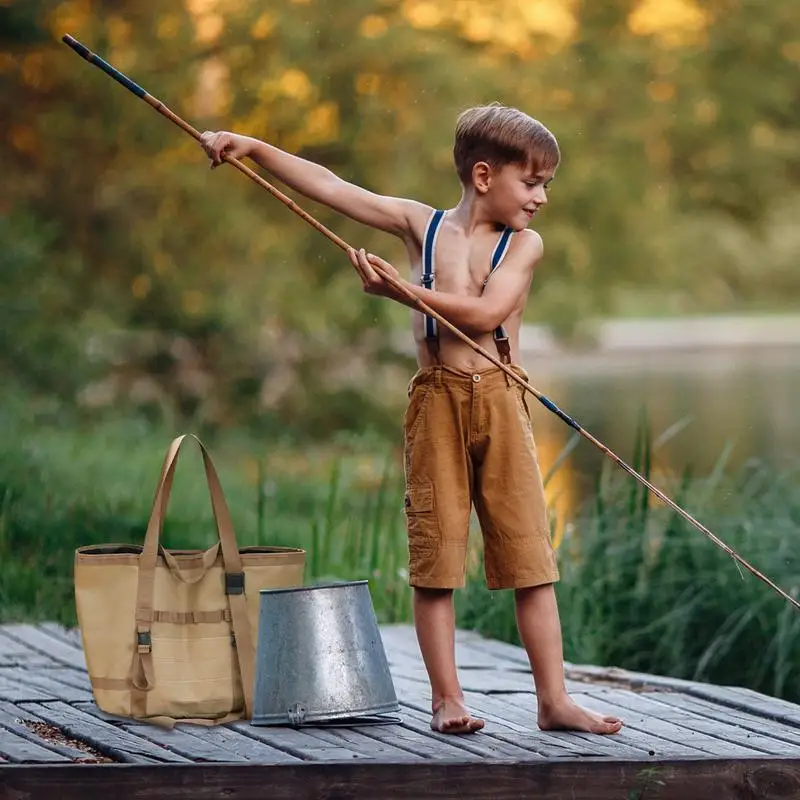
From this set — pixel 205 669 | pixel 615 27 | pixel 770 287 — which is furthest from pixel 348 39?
pixel 205 669

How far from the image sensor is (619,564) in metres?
5.66

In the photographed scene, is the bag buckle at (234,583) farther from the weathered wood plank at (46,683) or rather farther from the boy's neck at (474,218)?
the boy's neck at (474,218)

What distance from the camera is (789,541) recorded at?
18.2 feet

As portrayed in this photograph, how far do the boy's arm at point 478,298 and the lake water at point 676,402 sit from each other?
487 centimetres

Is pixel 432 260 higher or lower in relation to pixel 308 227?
lower

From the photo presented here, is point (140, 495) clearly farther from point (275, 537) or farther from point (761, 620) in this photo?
point (761, 620)

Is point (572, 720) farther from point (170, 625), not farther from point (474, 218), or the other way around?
point (474, 218)

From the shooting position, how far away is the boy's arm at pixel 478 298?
Answer: 3951 mm

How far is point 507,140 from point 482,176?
103 mm

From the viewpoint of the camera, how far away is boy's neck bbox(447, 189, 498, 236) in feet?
13.6

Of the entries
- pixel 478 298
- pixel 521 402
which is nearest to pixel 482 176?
pixel 478 298

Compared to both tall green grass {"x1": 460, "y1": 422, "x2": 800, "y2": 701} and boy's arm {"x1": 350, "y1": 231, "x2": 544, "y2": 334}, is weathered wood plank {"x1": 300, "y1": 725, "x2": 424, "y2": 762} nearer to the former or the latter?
boy's arm {"x1": 350, "y1": 231, "x2": 544, "y2": 334}

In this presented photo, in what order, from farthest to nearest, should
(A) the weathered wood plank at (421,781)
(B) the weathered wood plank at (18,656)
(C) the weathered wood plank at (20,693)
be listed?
(B) the weathered wood plank at (18,656) → (C) the weathered wood plank at (20,693) → (A) the weathered wood plank at (421,781)

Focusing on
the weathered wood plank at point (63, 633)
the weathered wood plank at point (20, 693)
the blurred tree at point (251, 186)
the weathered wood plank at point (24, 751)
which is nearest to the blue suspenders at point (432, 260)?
the weathered wood plank at point (24, 751)
